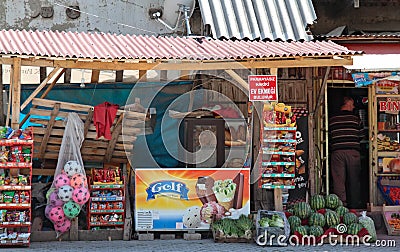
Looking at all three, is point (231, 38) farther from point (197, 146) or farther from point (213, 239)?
point (213, 239)

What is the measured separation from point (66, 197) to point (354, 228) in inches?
174

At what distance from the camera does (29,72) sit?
1390 cm

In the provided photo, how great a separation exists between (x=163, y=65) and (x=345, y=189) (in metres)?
4.72

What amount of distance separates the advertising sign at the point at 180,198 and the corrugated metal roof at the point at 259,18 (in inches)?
100

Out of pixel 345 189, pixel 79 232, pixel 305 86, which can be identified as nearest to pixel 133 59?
pixel 79 232

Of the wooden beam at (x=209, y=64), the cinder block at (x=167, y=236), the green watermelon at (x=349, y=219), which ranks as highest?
the wooden beam at (x=209, y=64)

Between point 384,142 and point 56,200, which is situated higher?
point 384,142

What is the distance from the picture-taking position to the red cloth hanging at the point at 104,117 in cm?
1218

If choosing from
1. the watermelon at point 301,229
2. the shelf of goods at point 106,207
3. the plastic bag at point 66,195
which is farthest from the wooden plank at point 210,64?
the watermelon at point 301,229

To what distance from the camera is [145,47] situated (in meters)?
11.7

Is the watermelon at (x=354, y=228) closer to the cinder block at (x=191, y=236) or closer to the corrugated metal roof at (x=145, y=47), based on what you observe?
the cinder block at (x=191, y=236)

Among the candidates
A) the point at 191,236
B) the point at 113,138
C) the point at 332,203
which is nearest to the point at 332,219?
the point at 332,203

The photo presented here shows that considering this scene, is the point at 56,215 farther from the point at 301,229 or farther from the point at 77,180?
the point at 301,229

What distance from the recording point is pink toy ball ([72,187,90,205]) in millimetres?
11555
